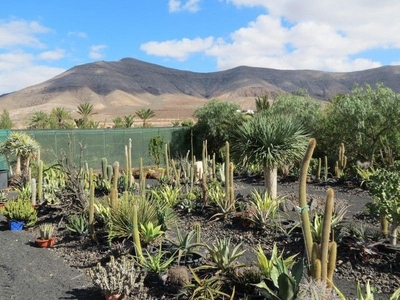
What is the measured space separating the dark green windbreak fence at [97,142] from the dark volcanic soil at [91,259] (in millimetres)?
6595

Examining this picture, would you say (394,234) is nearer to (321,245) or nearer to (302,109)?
(321,245)

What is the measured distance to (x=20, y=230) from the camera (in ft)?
27.6

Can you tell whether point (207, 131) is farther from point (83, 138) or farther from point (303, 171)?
point (303, 171)

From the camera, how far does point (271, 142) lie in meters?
8.98

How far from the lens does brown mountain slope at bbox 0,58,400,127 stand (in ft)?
286

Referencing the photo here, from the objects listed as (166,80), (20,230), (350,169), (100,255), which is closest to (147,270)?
(100,255)

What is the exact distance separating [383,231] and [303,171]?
3.22 m

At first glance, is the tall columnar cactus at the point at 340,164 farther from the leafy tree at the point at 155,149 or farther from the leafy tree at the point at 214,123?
the leafy tree at the point at 155,149

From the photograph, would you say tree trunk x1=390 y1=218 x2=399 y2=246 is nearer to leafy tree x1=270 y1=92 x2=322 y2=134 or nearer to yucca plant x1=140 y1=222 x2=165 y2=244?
yucca plant x1=140 y1=222 x2=165 y2=244

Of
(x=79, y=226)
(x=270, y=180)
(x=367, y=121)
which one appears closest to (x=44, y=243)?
(x=79, y=226)

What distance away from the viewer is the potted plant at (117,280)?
4805 millimetres

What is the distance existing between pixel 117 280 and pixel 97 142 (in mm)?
13875

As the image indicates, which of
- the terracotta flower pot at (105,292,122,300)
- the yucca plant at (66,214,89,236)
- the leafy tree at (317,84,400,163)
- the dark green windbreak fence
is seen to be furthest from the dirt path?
the leafy tree at (317,84,400,163)

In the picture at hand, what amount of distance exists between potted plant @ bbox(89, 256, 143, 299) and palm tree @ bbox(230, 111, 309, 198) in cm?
459
